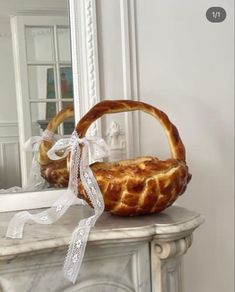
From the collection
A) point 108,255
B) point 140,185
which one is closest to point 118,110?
point 140,185

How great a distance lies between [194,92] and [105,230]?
62 cm

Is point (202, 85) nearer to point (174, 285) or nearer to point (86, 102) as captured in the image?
point (86, 102)

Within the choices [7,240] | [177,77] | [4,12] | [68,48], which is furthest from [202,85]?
[7,240]

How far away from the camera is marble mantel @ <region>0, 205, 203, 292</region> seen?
698 millimetres

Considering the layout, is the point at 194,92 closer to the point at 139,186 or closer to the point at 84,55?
the point at 84,55

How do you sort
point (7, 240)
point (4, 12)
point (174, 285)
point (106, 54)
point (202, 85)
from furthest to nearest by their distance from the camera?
point (202, 85), point (106, 54), point (4, 12), point (174, 285), point (7, 240)

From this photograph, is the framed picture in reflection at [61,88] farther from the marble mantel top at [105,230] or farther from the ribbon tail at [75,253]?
the ribbon tail at [75,253]

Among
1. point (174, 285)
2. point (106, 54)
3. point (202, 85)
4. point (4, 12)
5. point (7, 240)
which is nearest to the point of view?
point (7, 240)

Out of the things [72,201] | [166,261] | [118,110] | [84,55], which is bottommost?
[166,261]

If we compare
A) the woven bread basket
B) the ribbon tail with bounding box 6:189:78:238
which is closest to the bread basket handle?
the woven bread basket

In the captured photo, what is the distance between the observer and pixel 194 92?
3.97 feet

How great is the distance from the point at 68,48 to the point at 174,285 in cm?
65

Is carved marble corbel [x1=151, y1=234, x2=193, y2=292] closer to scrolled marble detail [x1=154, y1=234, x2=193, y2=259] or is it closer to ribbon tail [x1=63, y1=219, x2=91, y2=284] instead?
scrolled marble detail [x1=154, y1=234, x2=193, y2=259]

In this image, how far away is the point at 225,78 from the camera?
1248 millimetres
